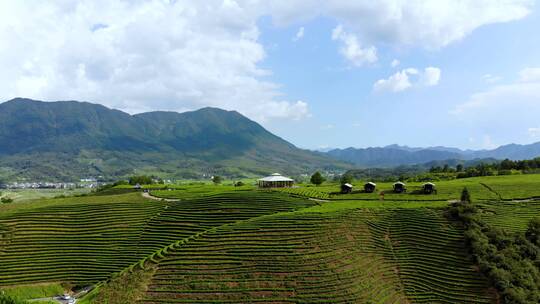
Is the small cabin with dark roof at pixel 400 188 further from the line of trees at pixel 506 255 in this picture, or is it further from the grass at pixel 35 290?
the grass at pixel 35 290

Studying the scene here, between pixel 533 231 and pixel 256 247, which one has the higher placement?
pixel 533 231

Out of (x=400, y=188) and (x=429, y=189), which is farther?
(x=400, y=188)

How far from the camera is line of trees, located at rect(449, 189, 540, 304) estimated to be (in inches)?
1768

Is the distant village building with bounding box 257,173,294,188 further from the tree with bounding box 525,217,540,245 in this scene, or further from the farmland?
the tree with bounding box 525,217,540,245

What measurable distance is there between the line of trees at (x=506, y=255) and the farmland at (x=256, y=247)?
175 cm

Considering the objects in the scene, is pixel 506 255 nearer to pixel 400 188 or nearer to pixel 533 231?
pixel 533 231

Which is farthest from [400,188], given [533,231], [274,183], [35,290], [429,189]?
[35,290]

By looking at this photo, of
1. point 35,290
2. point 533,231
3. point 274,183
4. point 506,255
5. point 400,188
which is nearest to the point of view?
point 506,255

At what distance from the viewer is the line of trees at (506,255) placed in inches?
1768

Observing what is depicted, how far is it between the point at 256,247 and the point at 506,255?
36.7 meters

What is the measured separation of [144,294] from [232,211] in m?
26.4

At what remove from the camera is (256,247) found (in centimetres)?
5266

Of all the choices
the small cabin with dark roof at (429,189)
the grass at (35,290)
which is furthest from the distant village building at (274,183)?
the grass at (35,290)

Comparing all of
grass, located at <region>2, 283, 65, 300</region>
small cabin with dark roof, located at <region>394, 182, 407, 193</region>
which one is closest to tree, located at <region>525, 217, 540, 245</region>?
small cabin with dark roof, located at <region>394, 182, 407, 193</region>
